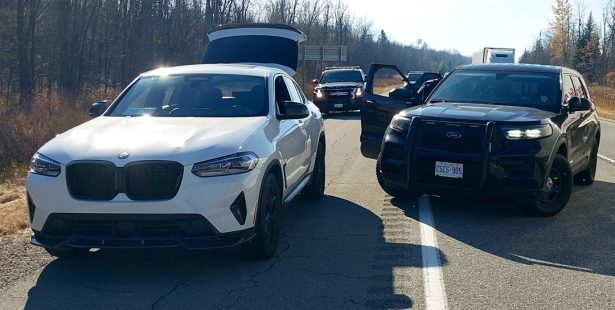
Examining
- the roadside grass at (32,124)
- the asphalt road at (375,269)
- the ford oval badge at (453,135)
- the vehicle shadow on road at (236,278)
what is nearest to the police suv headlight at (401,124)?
the ford oval badge at (453,135)

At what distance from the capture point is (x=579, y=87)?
30.2 ft

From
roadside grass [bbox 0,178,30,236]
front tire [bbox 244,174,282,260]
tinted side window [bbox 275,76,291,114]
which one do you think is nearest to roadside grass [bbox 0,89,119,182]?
roadside grass [bbox 0,178,30,236]

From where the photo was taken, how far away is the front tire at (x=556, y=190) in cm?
720

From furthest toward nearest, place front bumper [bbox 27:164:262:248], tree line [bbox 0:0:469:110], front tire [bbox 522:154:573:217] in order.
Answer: tree line [bbox 0:0:469:110] → front tire [bbox 522:154:573:217] → front bumper [bbox 27:164:262:248]

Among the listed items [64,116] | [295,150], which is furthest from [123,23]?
[295,150]

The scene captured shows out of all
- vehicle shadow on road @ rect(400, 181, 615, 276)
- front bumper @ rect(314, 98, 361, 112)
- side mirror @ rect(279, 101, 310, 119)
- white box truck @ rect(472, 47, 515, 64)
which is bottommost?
front bumper @ rect(314, 98, 361, 112)

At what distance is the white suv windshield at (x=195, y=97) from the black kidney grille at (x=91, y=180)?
4.69 ft

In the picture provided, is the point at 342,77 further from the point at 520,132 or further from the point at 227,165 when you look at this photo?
the point at 227,165

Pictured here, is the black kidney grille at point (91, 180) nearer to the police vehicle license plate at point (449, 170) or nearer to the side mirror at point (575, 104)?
the police vehicle license plate at point (449, 170)

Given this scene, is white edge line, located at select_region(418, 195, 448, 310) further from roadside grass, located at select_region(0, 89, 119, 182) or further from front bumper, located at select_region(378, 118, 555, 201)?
roadside grass, located at select_region(0, 89, 119, 182)

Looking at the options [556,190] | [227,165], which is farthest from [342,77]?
[227,165]

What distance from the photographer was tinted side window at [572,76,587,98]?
8.98 m

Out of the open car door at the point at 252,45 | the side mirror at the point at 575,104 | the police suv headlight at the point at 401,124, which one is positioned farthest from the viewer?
the open car door at the point at 252,45

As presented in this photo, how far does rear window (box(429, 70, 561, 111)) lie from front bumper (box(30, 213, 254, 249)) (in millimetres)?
4628
